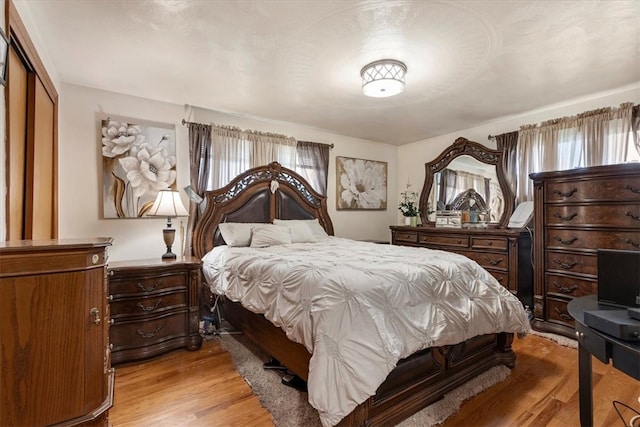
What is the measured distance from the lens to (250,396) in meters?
1.89

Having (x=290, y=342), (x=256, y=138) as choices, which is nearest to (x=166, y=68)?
(x=256, y=138)

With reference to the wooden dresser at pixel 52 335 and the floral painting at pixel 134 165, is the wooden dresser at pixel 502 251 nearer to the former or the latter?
the floral painting at pixel 134 165

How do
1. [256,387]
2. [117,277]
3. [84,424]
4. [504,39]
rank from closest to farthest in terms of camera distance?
[84,424], [256,387], [504,39], [117,277]

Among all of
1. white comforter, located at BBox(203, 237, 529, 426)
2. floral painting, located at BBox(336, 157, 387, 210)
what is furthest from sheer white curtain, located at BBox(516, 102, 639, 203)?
white comforter, located at BBox(203, 237, 529, 426)

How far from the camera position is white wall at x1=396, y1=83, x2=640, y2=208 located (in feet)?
9.90

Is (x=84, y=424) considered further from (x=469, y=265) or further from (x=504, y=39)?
(x=504, y=39)

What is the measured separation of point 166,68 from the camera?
100 inches

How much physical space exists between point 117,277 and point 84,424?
1.34m

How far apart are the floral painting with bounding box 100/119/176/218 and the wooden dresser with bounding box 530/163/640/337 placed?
12.9ft

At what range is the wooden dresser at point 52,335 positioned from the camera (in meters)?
1.05

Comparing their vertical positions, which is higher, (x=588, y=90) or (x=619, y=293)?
(x=588, y=90)

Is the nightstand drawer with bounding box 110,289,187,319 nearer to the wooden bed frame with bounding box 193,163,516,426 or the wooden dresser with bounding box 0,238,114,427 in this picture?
the wooden bed frame with bounding box 193,163,516,426

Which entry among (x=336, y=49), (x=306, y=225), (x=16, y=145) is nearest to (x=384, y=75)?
(x=336, y=49)

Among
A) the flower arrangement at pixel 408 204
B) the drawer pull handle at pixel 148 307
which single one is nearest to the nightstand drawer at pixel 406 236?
the flower arrangement at pixel 408 204
